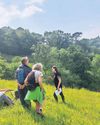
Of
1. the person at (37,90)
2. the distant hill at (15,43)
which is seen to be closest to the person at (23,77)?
the person at (37,90)

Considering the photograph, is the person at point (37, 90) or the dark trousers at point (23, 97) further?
the dark trousers at point (23, 97)

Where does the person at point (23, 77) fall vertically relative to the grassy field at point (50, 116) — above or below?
above

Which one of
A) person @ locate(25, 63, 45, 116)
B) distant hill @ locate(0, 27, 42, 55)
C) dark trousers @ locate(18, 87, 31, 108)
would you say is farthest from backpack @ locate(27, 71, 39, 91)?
distant hill @ locate(0, 27, 42, 55)

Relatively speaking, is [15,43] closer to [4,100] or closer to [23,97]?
[4,100]

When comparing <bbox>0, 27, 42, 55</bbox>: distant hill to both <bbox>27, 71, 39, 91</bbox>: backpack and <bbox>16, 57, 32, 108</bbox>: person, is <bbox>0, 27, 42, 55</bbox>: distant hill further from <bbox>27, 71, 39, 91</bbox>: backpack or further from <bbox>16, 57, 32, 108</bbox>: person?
<bbox>27, 71, 39, 91</bbox>: backpack

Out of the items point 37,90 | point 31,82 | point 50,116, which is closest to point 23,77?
point 31,82

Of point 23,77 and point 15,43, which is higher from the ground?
point 23,77

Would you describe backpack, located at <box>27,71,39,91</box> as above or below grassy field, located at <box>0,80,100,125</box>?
above

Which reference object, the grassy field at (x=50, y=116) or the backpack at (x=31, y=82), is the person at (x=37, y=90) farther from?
the grassy field at (x=50, y=116)

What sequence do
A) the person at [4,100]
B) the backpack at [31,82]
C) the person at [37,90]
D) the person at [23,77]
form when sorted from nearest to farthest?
the person at [37,90] → the backpack at [31,82] → the person at [23,77] → the person at [4,100]

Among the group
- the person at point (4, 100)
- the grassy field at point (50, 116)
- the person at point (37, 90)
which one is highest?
the person at point (37, 90)

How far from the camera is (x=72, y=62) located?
11000 cm

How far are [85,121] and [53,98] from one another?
243 inches

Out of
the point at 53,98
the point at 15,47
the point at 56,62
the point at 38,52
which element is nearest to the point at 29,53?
the point at 15,47
